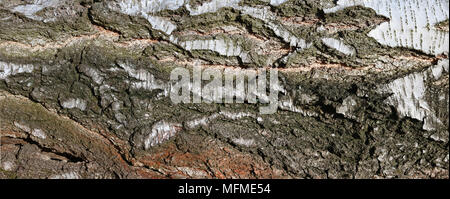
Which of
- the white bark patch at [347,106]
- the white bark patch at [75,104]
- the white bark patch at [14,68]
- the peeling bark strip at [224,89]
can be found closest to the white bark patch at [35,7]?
the peeling bark strip at [224,89]

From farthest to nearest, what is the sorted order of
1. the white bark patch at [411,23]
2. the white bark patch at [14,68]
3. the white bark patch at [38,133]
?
the white bark patch at [38,133] < the white bark patch at [14,68] < the white bark patch at [411,23]

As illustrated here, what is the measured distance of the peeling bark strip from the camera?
4.39 feet

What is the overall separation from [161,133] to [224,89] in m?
0.28

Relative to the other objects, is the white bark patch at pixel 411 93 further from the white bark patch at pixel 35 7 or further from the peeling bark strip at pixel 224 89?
the white bark patch at pixel 35 7

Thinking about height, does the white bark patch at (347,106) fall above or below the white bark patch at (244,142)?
above

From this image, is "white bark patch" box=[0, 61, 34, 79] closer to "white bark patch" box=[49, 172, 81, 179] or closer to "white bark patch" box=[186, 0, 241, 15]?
"white bark patch" box=[49, 172, 81, 179]

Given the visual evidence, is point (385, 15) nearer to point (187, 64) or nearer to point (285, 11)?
point (285, 11)

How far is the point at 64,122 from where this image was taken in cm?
154

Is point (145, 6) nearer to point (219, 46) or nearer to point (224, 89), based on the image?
point (219, 46)

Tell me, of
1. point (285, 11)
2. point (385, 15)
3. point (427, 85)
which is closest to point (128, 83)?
point (285, 11)

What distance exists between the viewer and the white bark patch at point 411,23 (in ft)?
4.29

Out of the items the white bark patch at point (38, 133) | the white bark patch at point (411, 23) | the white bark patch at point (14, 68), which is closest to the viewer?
the white bark patch at point (411, 23)

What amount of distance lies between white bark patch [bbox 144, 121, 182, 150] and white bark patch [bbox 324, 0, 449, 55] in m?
0.66

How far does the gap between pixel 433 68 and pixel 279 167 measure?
2.05 ft
